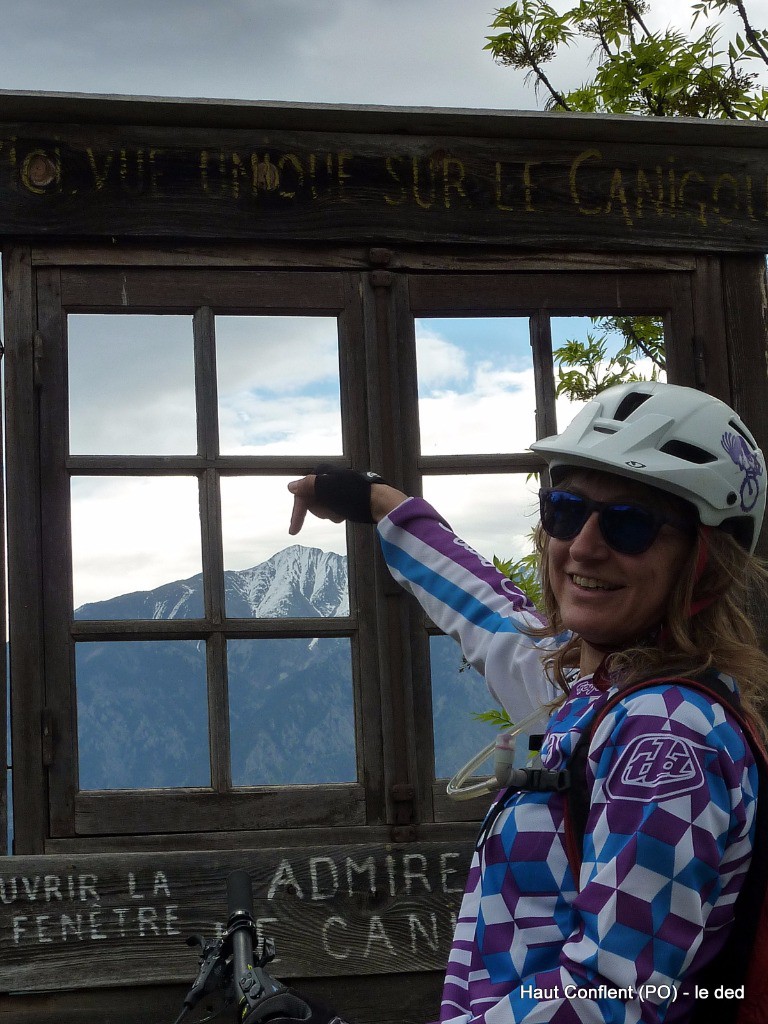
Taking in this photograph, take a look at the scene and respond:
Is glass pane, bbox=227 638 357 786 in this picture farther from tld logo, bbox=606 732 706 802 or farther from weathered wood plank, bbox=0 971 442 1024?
tld logo, bbox=606 732 706 802

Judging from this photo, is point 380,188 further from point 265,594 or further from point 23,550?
point 23,550

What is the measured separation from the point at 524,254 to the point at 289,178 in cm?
77

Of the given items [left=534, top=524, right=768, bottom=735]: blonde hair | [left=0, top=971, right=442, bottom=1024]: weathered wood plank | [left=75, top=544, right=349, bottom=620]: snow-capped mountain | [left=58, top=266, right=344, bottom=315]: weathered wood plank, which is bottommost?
[left=0, top=971, right=442, bottom=1024]: weathered wood plank

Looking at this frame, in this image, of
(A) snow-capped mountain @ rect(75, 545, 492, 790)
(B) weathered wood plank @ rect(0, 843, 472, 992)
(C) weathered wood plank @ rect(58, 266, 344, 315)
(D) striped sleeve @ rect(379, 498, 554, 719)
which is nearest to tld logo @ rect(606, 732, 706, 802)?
(D) striped sleeve @ rect(379, 498, 554, 719)

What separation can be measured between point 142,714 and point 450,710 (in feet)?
3.00

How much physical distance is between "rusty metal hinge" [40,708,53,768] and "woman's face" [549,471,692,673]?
1.81 m

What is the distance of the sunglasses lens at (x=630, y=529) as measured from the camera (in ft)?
6.07

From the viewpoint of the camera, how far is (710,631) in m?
1.85

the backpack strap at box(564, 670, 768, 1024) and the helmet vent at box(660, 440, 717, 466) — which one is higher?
the helmet vent at box(660, 440, 717, 466)

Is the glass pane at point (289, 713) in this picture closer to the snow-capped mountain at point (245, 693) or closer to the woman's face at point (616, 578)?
the snow-capped mountain at point (245, 693)

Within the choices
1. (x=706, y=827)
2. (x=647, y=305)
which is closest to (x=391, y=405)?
(x=647, y=305)

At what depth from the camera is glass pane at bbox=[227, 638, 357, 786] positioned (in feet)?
11.1

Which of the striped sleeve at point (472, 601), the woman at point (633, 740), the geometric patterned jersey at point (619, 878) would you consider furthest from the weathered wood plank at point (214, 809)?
the geometric patterned jersey at point (619, 878)

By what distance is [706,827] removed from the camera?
59.8 inches
